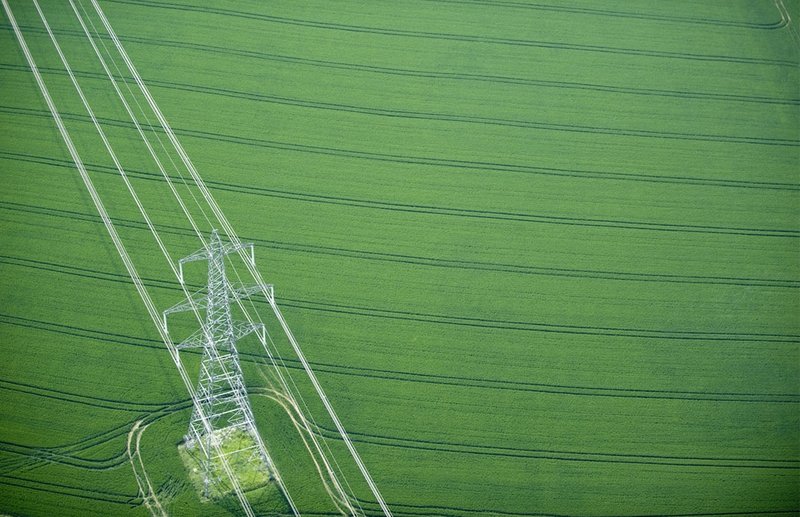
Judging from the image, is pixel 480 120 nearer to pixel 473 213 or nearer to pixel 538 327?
pixel 473 213

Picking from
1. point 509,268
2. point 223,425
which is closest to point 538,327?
point 509,268

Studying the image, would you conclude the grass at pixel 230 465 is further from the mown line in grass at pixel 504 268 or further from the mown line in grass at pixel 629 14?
the mown line in grass at pixel 629 14

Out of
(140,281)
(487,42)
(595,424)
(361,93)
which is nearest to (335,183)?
(361,93)

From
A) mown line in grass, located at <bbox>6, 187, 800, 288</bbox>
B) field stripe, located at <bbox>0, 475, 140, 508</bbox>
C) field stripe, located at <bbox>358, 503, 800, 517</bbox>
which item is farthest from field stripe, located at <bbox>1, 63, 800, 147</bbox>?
field stripe, located at <bbox>0, 475, 140, 508</bbox>

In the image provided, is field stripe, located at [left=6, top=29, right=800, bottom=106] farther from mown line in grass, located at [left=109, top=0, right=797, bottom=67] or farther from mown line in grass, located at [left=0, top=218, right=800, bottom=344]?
mown line in grass, located at [left=0, top=218, right=800, bottom=344]

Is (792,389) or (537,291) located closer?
(792,389)

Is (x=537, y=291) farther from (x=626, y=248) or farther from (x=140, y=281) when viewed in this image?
(x=140, y=281)

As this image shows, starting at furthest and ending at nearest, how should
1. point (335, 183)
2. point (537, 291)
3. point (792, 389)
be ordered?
point (335, 183) → point (537, 291) → point (792, 389)
